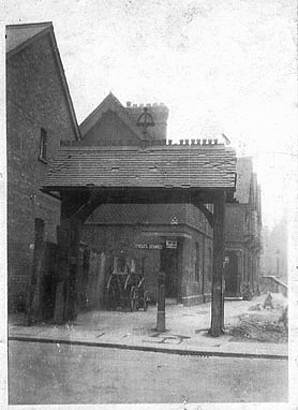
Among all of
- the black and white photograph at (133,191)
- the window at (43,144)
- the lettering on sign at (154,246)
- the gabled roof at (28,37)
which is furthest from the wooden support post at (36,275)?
the lettering on sign at (154,246)

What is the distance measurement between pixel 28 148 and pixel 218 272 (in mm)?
5918

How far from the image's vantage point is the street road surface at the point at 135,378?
20.7ft

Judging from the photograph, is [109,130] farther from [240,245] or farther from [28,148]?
[240,245]

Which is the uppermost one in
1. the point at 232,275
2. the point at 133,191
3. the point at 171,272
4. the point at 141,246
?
the point at 133,191

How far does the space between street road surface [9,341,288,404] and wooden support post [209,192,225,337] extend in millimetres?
1963

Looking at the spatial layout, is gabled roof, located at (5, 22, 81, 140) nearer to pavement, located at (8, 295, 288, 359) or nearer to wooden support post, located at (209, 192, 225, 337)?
wooden support post, located at (209, 192, 225, 337)

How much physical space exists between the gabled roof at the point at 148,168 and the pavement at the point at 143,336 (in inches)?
115

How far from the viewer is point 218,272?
10758mm

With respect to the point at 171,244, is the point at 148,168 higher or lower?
higher

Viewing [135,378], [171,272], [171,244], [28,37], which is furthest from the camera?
[171,272]

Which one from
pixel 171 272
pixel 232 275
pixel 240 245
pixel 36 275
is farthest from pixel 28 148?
pixel 232 275

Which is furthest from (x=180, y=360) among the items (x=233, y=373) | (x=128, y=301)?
(x=128, y=301)

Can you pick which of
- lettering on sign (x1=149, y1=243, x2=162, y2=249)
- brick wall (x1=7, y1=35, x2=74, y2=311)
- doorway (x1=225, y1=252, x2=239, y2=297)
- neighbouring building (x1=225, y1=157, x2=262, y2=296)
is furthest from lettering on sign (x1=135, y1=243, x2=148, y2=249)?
doorway (x1=225, y1=252, x2=239, y2=297)

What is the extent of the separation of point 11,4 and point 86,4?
95 centimetres
